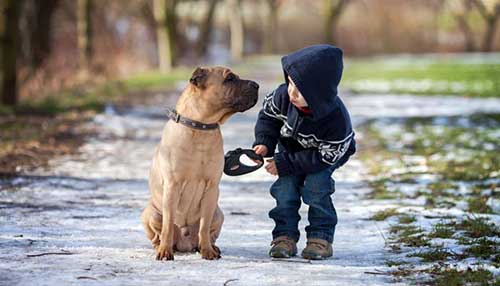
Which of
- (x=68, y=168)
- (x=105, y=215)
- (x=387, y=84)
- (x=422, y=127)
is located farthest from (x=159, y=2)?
(x=105, y=215)

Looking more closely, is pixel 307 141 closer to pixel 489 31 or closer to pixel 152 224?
pixel 152 224

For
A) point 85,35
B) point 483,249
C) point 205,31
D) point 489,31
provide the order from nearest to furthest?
point 483,249, point 85,35, point 205,31, point 489,31

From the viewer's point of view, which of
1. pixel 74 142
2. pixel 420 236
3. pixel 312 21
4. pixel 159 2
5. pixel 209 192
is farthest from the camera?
pixel 312 21

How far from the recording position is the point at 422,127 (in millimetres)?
14375

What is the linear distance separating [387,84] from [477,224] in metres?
20.1

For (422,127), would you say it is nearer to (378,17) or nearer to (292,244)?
(292,244)

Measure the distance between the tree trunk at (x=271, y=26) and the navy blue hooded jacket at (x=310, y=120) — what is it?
49489 mm

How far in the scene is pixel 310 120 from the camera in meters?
5.62

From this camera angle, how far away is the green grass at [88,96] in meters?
15.4

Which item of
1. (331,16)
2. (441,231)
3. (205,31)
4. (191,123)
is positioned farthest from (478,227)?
(205,31)

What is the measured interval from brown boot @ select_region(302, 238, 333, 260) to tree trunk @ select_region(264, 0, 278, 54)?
49830 mm

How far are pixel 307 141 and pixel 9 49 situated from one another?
11.0m

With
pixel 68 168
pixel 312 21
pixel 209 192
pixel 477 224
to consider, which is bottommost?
pixel 312 21

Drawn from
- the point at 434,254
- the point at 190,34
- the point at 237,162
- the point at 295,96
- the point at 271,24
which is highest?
the point at 295,96
